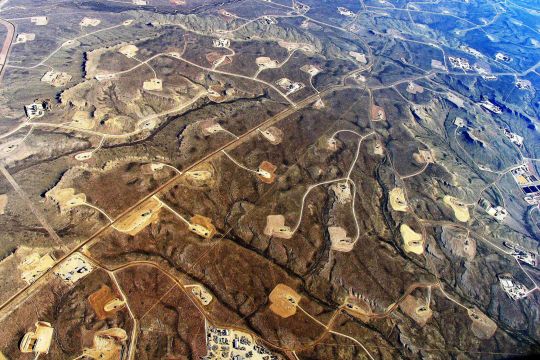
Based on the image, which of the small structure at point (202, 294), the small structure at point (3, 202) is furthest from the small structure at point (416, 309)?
the small structure at point (3, 202)

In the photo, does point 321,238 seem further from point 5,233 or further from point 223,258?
point 5,233

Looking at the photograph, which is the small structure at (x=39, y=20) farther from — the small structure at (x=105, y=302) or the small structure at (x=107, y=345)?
the small structure at (x=107, y=345)

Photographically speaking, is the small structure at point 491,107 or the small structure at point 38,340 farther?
the small structure at point 491,107

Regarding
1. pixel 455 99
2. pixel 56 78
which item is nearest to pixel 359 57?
pixel 455 99

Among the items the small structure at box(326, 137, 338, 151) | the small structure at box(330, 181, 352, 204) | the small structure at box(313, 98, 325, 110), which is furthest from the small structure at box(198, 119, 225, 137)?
the small structure at box(330, 181, 352, 204)

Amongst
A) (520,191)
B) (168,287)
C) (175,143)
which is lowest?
(520,191)

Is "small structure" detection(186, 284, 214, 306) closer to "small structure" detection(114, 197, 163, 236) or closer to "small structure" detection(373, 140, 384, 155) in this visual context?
"small structure" detection(114, 197, 163, 236)

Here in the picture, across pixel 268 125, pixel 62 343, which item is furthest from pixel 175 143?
pixel 62 343
